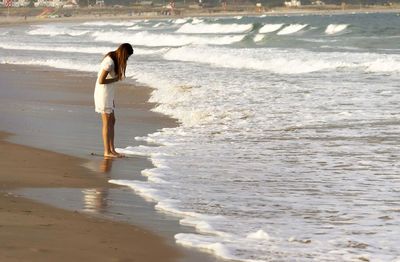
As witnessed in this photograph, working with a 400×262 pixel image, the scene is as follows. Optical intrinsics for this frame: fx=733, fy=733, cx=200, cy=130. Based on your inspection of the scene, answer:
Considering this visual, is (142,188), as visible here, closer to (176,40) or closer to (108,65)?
(108,65)

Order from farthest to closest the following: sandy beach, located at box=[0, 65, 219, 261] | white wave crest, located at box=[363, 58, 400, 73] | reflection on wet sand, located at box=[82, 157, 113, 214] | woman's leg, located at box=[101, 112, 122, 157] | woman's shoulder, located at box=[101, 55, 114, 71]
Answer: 1. white wave crest, located at box=[363, 58, 400, 73]
2. woman's shoulder, located at box=[101, 55, 114, 71]
3. woman's leg, located at box=[101, 112, 122, 157]
4. reflection on wet sand, located at box=[82, 157, 113, 214]
5. sandy beach, located at box=[0, 65, 219, 261]

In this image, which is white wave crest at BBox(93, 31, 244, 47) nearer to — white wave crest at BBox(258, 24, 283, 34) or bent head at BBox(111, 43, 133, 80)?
white wave crest at BBox(258, 24, 283, 34)

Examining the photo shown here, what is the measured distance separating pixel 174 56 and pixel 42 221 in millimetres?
28739

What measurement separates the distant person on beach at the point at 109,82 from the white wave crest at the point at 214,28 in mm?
77672

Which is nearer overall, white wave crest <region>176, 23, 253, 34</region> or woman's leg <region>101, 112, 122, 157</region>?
woman's leg <region>101, 112, 122, 157</region>

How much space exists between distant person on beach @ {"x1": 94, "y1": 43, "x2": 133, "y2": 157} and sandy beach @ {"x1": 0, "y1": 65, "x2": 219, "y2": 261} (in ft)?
1.01

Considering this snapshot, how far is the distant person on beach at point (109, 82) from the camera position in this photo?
29.0 feet

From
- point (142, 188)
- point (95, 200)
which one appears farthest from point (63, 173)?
point (95, 200)

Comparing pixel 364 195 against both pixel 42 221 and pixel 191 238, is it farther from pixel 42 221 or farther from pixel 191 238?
pixel 42 221

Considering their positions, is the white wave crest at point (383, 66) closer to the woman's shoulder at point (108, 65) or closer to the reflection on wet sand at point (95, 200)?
the woman's shoulder at point (108, 65)

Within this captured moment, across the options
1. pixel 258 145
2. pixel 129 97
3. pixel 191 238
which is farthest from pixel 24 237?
pixel 129 97

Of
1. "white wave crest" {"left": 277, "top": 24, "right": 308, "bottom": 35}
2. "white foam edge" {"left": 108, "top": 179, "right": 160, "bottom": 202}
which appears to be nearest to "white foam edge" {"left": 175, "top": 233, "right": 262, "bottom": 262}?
"white foam edge" {"left": 108, "top": 179, "right": 160, "bottom": 202}

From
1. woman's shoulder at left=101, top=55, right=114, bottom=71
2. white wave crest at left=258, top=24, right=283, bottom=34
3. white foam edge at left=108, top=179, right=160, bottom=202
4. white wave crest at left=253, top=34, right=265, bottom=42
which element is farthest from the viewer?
white wave crest at left=258, top=24, right=283, bottom=34

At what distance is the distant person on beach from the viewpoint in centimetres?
885
